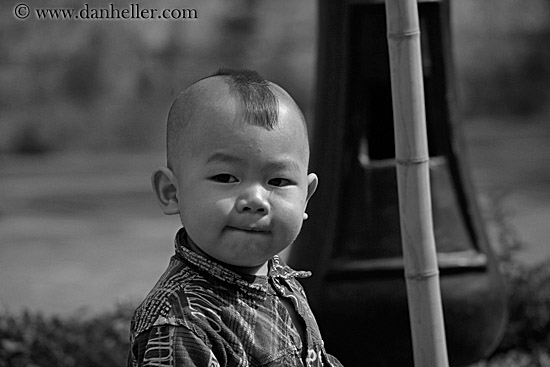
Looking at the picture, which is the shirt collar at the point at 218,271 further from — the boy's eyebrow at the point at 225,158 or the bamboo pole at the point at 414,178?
the bamboo pole at the point at 414,178

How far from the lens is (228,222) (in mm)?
1857

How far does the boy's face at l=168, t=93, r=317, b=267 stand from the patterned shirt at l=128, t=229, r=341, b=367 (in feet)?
0.17

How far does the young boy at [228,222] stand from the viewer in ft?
6.04

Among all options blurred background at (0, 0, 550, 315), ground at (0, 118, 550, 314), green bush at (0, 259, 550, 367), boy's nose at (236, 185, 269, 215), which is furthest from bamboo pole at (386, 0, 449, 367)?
blurred background at (0, 0, 550, 315)

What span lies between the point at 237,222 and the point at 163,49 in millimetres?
7110

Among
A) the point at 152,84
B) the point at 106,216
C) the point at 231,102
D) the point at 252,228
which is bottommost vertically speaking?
the point at 106,216

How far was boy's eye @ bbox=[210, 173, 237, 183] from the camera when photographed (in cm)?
188

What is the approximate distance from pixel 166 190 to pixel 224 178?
157 millimetres

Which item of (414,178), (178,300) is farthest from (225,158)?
(414,178)

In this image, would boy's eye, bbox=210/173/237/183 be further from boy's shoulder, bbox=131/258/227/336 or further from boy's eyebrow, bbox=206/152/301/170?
boy's shoulder, bbox=131/258/227/336

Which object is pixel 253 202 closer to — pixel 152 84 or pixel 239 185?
pixel 239 185

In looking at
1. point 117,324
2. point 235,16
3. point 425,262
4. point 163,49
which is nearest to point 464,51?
point 235,16

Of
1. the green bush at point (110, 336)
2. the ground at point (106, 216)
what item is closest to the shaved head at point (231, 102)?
the green bush at point (110, 336)

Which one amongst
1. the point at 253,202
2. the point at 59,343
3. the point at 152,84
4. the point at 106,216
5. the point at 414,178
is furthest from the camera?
the point at 152,84
